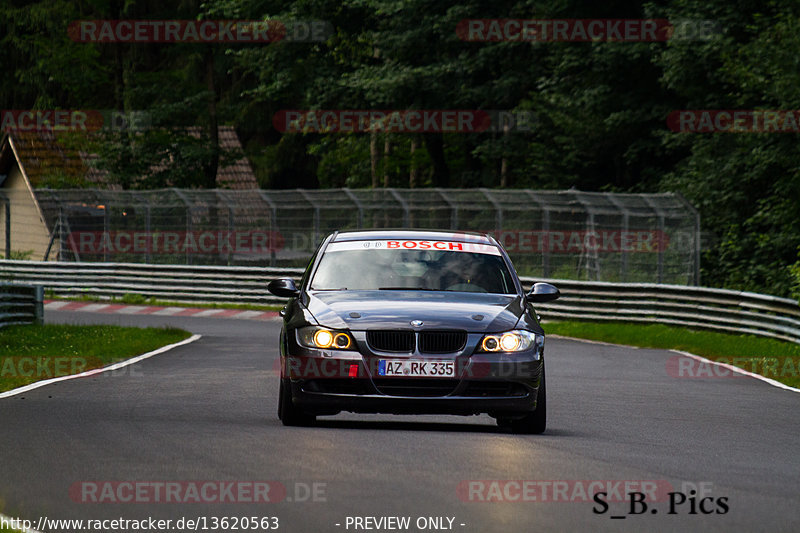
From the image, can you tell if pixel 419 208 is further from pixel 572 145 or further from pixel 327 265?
pixel 327 265

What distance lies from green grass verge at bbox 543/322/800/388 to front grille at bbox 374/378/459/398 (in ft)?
25.6

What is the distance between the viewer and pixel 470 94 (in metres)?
41.2

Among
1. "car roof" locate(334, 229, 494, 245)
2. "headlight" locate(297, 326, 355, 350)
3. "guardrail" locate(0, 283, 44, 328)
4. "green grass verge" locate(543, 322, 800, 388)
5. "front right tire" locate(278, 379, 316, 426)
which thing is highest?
"car roof" locate(334, 229, 494, 245)

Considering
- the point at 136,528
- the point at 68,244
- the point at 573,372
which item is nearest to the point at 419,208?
the point at 68,244

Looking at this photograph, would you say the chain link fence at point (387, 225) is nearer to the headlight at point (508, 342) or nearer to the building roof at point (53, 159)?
the building roof at point (53, 159)

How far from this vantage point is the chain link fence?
28.9 m

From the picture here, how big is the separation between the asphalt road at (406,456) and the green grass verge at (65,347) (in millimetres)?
1641

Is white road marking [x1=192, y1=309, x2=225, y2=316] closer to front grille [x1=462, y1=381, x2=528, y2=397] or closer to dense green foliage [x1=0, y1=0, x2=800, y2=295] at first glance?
dense green foliage [x1=0, y1=0, x2=800, y2=295]

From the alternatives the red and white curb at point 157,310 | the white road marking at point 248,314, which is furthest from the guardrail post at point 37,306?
the white road marking at point 248,314

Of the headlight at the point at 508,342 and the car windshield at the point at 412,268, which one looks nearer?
the headlight at the point at 508,342

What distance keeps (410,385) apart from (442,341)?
390mm

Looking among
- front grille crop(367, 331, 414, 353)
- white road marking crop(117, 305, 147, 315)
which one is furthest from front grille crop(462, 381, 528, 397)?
white road marking crop(117, 305, 147, 315)

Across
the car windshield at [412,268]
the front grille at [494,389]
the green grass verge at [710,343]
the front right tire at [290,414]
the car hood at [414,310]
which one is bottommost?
the green grass verge at [710,343]

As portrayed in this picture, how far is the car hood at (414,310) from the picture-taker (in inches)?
424
